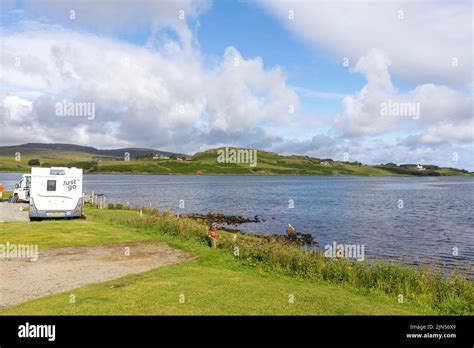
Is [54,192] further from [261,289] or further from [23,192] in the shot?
[261,289]

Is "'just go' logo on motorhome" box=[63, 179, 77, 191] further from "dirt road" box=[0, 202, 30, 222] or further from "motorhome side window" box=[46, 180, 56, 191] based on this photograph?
"dirt road" box=[0, 202, 30, 222]

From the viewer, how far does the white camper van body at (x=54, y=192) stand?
105ft

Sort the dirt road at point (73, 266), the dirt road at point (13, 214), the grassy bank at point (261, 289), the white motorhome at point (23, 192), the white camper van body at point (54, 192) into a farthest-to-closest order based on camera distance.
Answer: the white motorhome at point (23, 192) < the dirt road at point (13, 214) < the white camper van body at point (54, 192) < the dirt road at point (73, 266) < the grassy bank at point (261, 289)

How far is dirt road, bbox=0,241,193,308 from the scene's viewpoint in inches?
569

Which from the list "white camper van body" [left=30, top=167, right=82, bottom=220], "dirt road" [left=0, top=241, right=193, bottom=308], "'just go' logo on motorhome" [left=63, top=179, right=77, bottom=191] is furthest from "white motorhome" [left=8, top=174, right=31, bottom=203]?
"dirt road" [left=0, top=241, right=193, bottom=308]

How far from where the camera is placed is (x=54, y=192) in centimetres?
3244

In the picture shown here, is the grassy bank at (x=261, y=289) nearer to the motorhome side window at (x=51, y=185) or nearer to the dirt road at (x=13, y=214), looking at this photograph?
the motorhome side window at (x=51, y=185)

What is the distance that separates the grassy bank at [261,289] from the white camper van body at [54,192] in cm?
877

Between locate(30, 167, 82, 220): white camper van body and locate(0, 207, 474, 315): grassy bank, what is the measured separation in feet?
28.8

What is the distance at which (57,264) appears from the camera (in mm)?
18422

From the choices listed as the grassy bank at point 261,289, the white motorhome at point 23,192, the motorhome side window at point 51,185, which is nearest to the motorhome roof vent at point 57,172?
the motorhome side window at point 51,185
